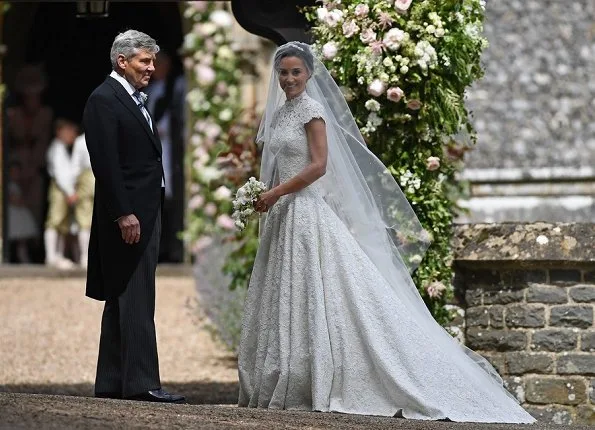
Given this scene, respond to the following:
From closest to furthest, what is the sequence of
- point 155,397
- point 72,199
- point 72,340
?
point 155,397
point 72,340
point 72,199

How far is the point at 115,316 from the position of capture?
7.68m

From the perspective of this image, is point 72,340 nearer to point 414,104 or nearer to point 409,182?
point 409,182

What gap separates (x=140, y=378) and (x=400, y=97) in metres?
2.01

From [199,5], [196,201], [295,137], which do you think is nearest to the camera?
[295,137]

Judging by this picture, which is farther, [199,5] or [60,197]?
[60,197]

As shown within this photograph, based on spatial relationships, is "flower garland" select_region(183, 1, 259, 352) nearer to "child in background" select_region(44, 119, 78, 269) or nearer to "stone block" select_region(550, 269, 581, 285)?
"child in background" select_region(44, 119, 78, 269)

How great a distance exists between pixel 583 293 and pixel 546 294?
0.18 m

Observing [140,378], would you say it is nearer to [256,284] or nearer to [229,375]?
[256,284]

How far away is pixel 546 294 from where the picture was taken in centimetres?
880

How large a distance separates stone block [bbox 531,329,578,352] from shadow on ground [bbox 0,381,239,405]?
1565 mm

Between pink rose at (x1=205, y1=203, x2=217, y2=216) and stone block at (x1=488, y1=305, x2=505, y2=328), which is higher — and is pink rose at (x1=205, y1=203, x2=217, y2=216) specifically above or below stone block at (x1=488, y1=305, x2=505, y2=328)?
above

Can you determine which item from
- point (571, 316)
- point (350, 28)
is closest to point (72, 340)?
point (350, 28)

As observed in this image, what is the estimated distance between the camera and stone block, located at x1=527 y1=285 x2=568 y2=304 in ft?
28.8

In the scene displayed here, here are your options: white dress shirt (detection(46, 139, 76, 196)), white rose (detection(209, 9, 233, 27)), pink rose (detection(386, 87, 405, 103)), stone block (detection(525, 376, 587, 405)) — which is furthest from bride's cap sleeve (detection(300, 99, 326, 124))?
white dress shirt (detection(46, 139, 76, 196))
